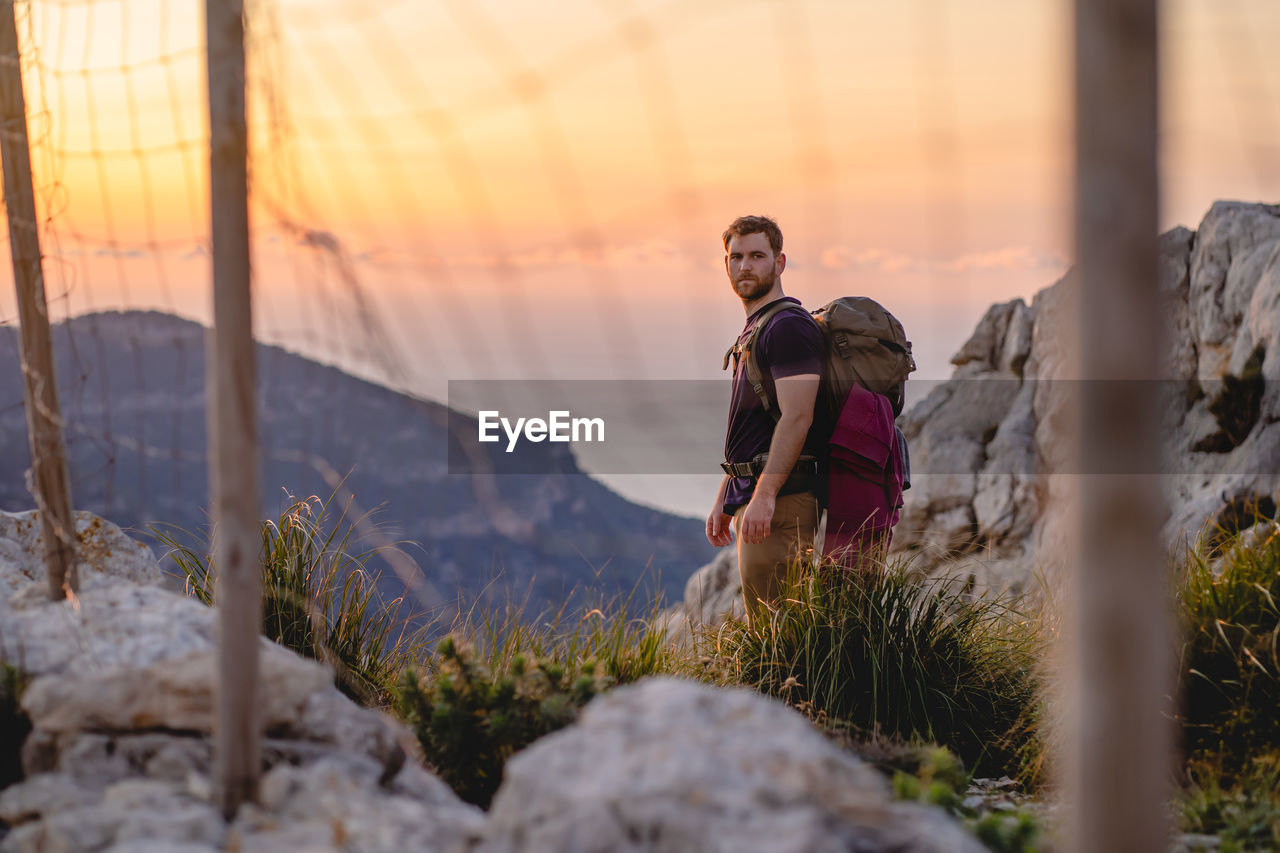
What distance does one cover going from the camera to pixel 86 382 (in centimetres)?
340

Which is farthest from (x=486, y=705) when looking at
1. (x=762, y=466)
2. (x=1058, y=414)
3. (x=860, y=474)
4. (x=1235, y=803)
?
(x=1058, y=414)

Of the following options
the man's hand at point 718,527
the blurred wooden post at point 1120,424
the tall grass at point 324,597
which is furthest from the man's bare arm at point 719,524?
the blurred wooden post at point 1120,424

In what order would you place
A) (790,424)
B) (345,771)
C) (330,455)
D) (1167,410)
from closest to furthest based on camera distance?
(345,771) → (330,455) → (790,424) → (1167,410)

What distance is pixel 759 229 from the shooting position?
15.7ft

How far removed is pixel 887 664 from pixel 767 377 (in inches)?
55.5

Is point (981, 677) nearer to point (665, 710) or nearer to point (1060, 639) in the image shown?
point (1060, 639)

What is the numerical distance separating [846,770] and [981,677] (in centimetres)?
268

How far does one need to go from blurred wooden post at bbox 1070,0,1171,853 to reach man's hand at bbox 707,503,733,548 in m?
3.42

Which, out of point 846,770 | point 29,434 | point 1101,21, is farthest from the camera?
point 29,434

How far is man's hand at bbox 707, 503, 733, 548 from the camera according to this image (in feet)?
16.7

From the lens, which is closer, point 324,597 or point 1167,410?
point 324,597

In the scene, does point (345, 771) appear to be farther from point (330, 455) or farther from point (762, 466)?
point (762, 466)

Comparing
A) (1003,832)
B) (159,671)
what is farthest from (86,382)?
(1003,832)

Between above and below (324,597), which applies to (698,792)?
above
